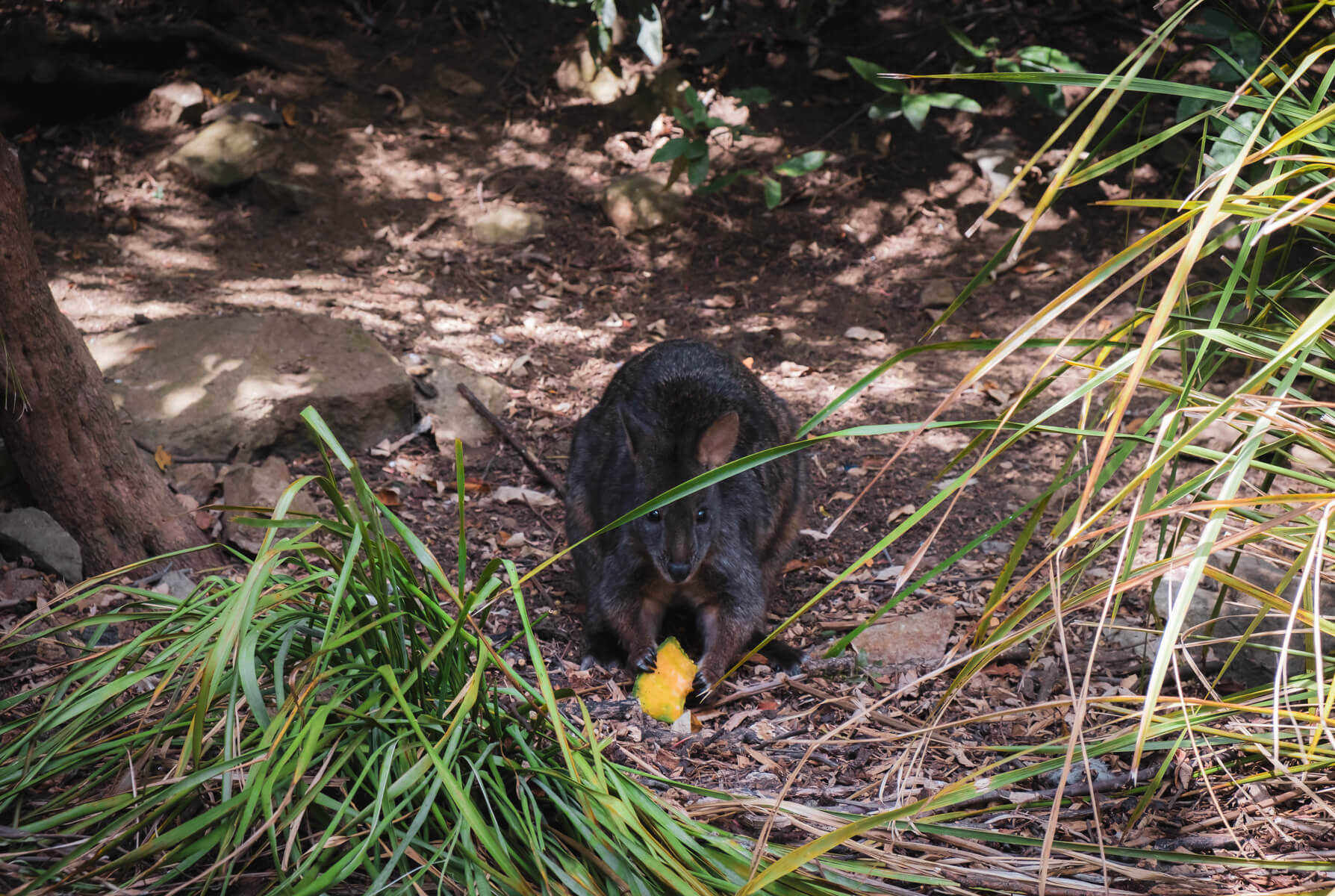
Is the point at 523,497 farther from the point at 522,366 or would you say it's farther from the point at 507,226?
the point at 507,226

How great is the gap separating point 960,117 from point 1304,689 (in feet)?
21.0

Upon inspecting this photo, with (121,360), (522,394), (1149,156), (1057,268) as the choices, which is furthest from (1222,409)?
(1149,156)

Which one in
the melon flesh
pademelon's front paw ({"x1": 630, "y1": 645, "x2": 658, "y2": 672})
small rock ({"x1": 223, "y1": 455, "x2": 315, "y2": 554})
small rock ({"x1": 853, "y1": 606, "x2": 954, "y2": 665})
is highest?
small rock ({"x1": 223, "y1": 455, "x2": 315, "y2": 554})

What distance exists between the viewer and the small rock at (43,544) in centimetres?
364

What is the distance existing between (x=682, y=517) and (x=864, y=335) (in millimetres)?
3281

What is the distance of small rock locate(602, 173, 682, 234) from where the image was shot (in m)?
7.60

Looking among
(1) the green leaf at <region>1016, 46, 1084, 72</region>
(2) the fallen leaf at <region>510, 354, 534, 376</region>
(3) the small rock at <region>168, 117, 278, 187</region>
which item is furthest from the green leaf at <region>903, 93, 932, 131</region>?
(3) the small rock at <region>168, 117, 278, 187</region>

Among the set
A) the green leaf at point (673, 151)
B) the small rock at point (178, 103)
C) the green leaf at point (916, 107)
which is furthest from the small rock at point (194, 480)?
the green leaf at point (916, 107)

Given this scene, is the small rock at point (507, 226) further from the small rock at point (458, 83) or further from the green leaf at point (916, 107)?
the green leaf at point (916, 107)

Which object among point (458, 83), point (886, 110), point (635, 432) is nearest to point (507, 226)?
point (458, 83)

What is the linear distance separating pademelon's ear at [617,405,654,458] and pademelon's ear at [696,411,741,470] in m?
0.21

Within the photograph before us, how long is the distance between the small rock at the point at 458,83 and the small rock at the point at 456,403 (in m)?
3.68

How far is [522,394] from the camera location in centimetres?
611

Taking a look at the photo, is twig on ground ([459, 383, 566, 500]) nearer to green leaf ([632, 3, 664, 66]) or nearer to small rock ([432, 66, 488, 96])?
green leaf ([632, 3, 664, 66])
